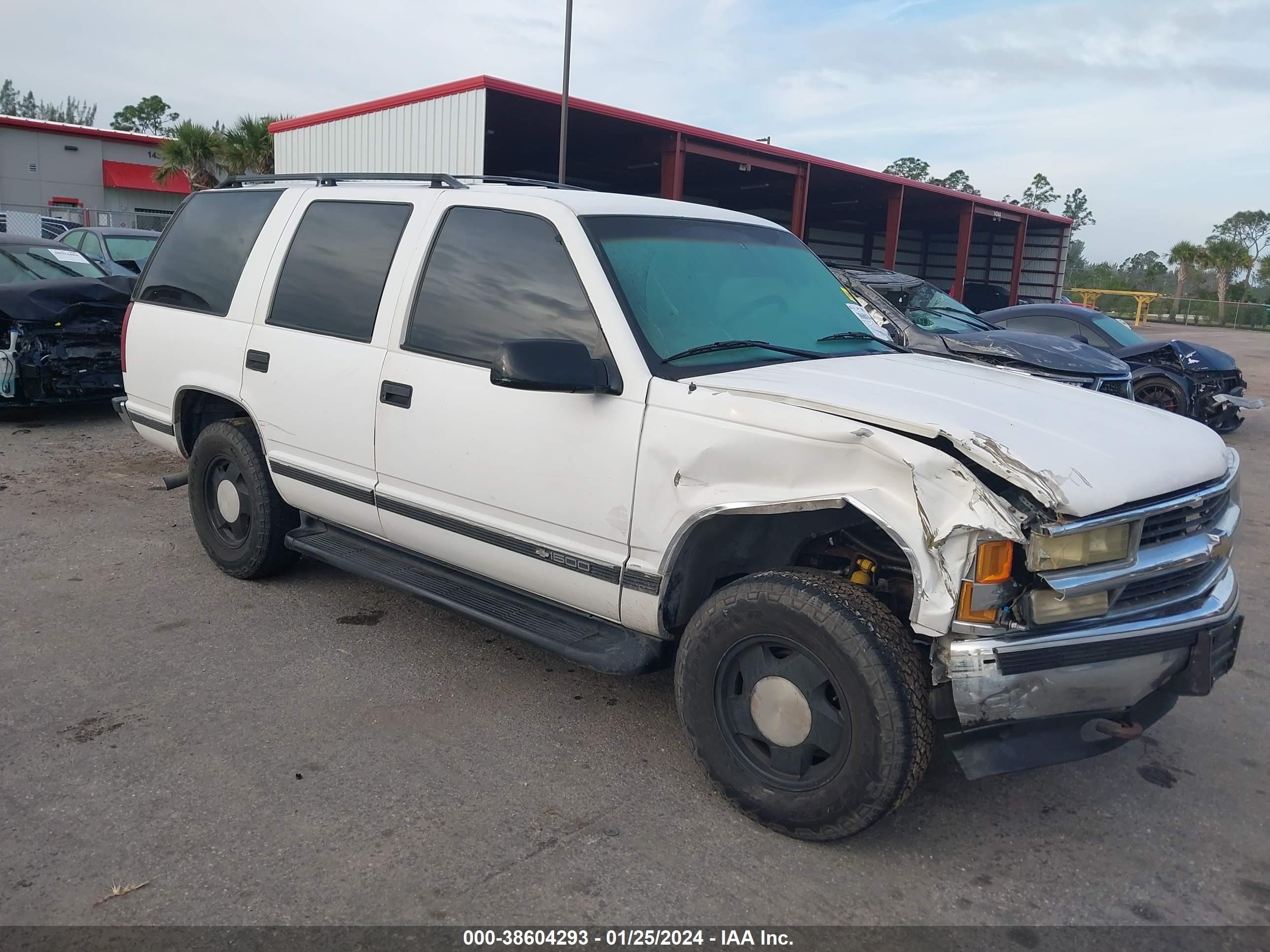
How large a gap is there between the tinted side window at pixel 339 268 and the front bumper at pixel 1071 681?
2772 millimetres

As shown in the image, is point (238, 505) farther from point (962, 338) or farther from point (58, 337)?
point (962, 338)

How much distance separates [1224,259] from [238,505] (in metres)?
67.8

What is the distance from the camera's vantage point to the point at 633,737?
3.69m

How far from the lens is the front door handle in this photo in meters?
3.95

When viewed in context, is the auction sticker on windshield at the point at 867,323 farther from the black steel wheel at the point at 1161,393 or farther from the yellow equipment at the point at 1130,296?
Answer: the yellow equipment at the point at 1130,296

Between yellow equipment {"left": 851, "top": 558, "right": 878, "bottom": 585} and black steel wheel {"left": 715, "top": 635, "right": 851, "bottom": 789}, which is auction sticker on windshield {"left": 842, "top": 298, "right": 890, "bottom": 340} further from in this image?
black steel wheel {"left": 715, "top": 635, "right": 851, "bottom": 789}

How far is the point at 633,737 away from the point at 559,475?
103 cm

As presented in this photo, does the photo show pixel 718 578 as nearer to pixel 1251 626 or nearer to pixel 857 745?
pixel 857 745

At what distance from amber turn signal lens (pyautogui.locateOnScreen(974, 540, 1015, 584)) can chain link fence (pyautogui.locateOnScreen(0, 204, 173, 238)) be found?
2450 centimetres

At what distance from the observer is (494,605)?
3.85 metres

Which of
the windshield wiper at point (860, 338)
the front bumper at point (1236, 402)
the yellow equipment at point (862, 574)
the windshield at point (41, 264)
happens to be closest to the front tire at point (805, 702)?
the yellow equipment at point (862, 574)

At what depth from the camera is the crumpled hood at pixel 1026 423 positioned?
2.68m

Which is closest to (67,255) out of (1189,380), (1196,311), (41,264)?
(41,264)

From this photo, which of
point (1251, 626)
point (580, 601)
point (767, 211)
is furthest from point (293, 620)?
point (767, 211)
